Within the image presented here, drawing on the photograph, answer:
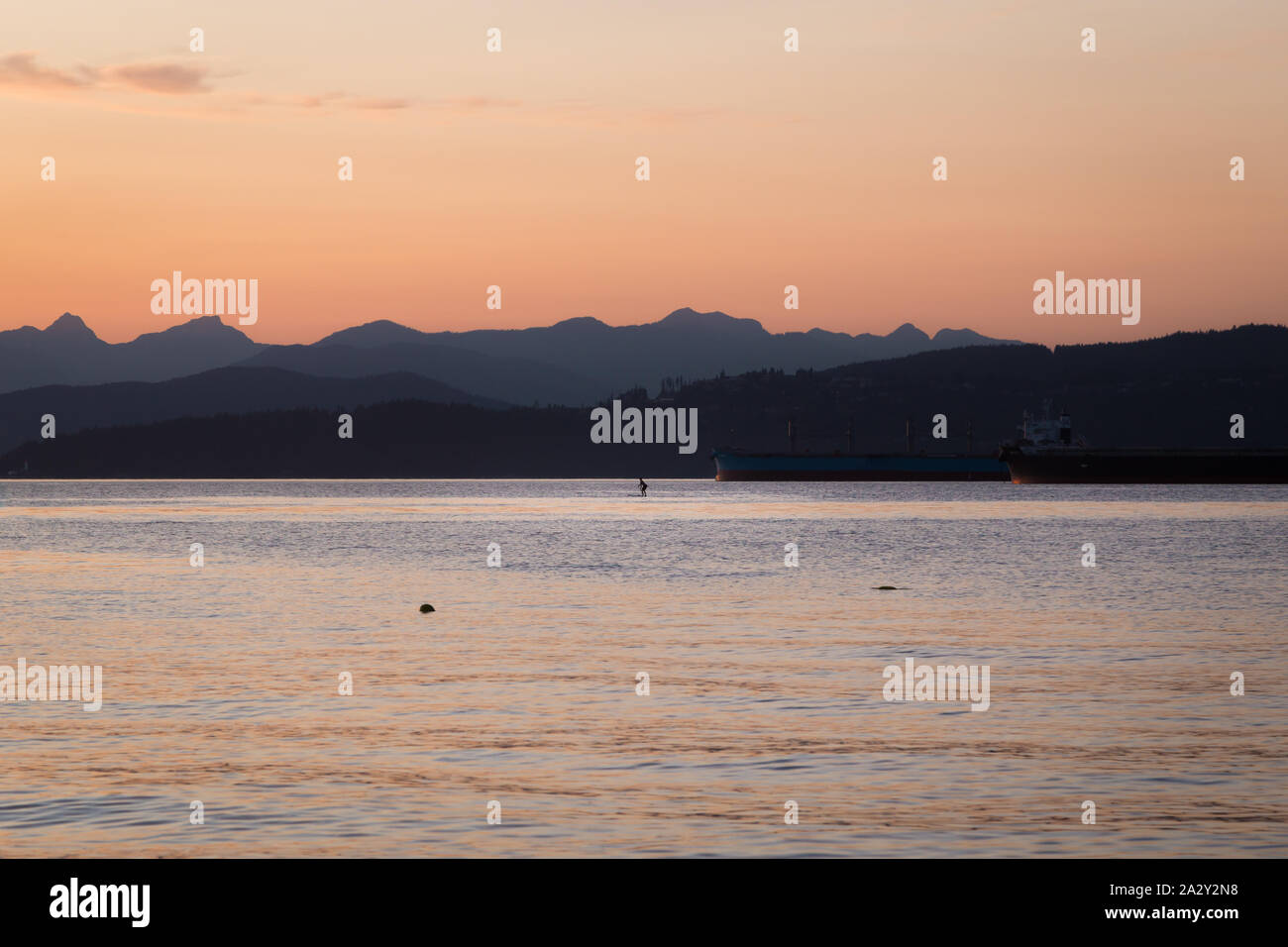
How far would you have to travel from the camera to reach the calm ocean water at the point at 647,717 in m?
16.7

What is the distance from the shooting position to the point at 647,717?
24672mm

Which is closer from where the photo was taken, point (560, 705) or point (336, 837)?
point (336, 837)

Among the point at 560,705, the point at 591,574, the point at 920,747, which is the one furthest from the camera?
the point at 591,574

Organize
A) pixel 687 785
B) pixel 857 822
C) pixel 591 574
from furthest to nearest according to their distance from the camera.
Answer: pixel 591 574
pixel 687 785
pixel 857 822

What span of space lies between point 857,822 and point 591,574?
160 feet

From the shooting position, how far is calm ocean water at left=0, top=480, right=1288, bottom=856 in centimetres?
1667
